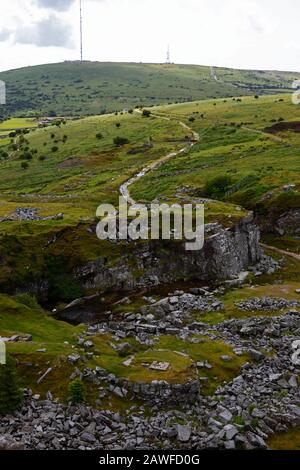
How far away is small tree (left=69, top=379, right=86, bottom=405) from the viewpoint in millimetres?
32875

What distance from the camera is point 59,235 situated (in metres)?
64.2

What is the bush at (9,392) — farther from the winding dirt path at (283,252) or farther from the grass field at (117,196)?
the winding dirt path at (283,252)

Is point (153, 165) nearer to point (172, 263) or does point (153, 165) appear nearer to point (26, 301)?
point (172, 263)

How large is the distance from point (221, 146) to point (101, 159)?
103ft

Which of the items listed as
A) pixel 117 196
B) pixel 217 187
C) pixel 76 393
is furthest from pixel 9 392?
pixel 217 187

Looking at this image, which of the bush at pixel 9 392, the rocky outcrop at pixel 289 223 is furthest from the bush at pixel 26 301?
the rocky outcrop at pixel 289 223

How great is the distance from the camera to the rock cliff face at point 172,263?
60.1 meters

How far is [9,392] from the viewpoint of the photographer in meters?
31.9

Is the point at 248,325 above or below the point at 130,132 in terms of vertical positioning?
below

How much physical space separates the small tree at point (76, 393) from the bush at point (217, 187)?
6577 cm

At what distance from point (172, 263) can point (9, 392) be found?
3377 centimetres

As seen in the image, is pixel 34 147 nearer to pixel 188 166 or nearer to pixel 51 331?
pixel 188 166

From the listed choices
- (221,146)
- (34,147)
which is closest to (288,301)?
(221,146)

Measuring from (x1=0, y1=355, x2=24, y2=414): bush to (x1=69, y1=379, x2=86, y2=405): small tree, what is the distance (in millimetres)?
3029
